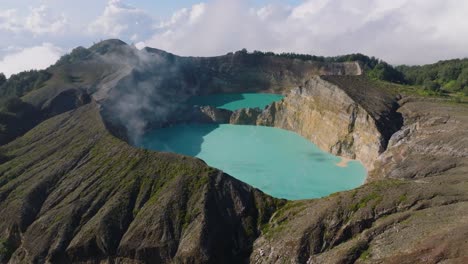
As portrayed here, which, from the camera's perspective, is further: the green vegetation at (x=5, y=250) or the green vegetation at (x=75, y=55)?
the green vegetation at (x=75, y=55)

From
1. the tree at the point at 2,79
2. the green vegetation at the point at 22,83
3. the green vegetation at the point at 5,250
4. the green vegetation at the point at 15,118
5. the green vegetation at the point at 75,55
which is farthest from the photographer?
the green vegetation at the point at 75,55

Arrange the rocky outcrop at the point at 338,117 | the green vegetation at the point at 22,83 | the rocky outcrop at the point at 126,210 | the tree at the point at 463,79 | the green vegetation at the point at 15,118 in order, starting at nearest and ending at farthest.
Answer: the rocky outcrop at the point at 126,210
the rocky outcrop at the point at 338,117
the green vegetation at the point at 15,118
the green vegetation at the point at 22,83
the tree at the point at 463,79

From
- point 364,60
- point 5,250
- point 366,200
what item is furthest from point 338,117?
point 364,60

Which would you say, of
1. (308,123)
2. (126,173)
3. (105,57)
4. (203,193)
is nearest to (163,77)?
(105,57)

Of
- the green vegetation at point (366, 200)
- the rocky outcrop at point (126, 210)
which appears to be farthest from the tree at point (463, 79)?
the rocky outcrop at point (126, 210)

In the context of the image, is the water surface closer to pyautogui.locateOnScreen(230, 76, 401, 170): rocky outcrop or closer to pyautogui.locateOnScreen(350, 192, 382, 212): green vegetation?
pyautogui.locateOnScreen(230, 76, 401, 170): rocky outcrop

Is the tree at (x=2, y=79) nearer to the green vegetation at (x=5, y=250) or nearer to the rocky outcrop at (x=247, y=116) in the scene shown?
the rocky outcrop at (x=247, y=116)

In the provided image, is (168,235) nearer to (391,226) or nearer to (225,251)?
(225,251)
